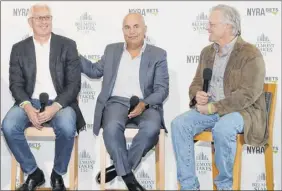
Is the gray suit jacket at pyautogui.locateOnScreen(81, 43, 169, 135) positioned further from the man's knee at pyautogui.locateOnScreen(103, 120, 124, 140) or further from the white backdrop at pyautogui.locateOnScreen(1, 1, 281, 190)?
the white backdrop at pyautogui.locateOnScreen(1, 1, 281, 190)

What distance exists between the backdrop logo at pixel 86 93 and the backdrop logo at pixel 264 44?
142 cm

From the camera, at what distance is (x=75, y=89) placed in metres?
3.79

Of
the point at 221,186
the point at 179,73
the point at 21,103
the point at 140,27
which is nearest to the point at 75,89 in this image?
the point at 21,103

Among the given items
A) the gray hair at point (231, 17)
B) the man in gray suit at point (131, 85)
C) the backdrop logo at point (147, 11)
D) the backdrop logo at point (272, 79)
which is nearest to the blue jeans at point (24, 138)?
the man in gray suit at point (131, 85)

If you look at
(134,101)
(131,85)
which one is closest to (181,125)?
(134,101)

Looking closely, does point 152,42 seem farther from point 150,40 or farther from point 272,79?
point 272,79

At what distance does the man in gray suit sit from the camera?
3594 mm

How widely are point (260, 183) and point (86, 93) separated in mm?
1617

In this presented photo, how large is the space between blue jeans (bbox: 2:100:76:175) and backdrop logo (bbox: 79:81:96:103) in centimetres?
63

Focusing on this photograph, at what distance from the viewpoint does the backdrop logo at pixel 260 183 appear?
4250 millimetres

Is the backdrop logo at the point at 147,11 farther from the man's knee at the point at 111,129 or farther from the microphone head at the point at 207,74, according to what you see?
the man's knee at the point at 111,129

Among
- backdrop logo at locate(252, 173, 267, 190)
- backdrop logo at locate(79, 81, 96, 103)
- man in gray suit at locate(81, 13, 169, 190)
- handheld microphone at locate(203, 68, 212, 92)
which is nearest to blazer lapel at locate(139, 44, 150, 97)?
man in gray suit at locate(81, 13, 169, 190)

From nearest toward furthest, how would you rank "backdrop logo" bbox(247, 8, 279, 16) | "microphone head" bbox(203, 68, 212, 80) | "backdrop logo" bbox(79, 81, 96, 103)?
"microphone head" bbox(203, 68, 212, 80) < "backdrop logo" bbox(247, 8, 279, 16) < "backdrop logo" bbox(79, 81, 96, 103)

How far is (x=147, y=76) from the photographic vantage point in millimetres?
3838
